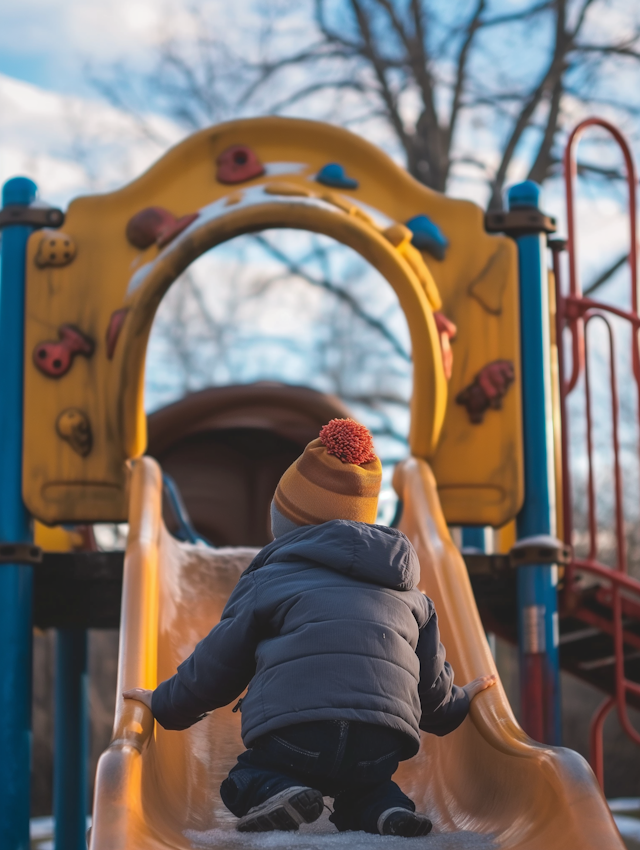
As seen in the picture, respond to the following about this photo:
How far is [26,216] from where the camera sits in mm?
4531

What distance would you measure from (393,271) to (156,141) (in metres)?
10.4

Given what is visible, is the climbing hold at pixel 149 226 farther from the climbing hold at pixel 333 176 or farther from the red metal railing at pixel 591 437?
the red metal railing at pixel 591 437

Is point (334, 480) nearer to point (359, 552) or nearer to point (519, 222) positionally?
point (359, 552)

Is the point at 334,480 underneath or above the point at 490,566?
above

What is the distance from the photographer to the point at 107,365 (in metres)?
4.48

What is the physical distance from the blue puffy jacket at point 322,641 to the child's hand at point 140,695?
100mm

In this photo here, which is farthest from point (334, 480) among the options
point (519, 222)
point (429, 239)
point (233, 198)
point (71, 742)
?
point (71, 742)

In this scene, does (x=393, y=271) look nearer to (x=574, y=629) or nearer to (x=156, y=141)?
(x=574, y=629)

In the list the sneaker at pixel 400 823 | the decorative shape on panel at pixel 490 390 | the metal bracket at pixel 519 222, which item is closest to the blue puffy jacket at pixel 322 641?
the sneaker at pixel 400 823

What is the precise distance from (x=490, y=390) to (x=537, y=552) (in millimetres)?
700

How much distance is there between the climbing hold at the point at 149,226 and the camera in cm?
455

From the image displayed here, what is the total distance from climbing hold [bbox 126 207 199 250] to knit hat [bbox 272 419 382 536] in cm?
240

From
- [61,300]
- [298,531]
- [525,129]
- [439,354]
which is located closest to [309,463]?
[298,531]

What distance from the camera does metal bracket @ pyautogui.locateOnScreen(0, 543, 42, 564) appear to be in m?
4.20
